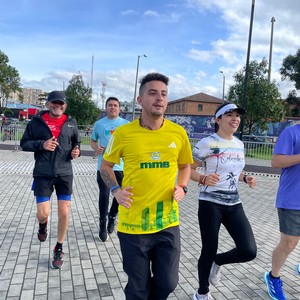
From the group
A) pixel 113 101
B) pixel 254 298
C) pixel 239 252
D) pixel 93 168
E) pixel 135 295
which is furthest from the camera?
pixel 93 168

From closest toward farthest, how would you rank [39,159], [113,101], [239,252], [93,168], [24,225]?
[239,252] → [39,159] → [113,101] → [24,225] → [93,168]

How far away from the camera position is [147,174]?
101 inches

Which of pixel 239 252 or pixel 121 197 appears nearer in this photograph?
pixel 121 197

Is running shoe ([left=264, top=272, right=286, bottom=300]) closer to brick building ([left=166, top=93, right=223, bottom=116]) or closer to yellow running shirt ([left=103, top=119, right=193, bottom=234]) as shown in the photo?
yellow running shirt ([left=103, top=119, right=193, bottom=234])

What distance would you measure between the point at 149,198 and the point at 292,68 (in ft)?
147

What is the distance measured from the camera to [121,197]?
2498mm

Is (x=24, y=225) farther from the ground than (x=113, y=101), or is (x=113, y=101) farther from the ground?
(x=113, y=101)

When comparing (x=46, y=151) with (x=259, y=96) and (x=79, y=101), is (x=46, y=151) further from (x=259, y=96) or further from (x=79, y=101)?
(x=79, y=101)

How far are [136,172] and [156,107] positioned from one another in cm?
53

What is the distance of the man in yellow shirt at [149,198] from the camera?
2.52 m

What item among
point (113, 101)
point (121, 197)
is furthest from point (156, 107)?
point (113, 101)

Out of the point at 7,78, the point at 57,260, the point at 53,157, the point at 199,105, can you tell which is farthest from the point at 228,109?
the point at 7,78

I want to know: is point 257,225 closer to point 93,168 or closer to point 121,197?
point 121,197

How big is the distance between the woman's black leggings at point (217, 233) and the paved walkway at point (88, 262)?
0.52 m
